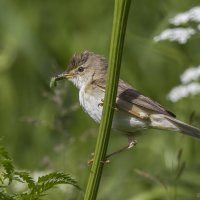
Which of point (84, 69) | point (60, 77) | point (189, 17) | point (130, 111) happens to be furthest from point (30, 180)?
point (189, 17)

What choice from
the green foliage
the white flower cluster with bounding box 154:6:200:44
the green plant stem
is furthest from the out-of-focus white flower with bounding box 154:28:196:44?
the green foliage

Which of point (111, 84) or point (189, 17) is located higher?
point (189, 17)

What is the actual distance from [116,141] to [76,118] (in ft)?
2.19

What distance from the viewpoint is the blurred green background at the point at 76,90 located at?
618cm

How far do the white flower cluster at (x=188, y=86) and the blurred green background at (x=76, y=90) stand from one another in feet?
0.60

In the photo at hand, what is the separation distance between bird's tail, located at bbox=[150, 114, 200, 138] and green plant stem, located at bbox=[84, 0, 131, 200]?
1.39 m

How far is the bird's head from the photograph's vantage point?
198 inches

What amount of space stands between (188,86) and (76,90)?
5.84 feet

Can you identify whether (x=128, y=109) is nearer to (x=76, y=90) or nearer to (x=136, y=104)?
(x=136, y=104)

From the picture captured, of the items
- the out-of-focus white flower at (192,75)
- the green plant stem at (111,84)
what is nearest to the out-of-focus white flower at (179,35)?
the out-of-focus white flower at (192,75)

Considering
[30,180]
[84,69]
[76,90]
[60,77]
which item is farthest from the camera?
[76,90]

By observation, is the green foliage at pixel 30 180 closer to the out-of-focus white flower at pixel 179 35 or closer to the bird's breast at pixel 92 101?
the bird's breast at pixel 92 101

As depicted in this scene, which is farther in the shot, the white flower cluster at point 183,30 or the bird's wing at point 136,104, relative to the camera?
the white flower cluster at point 183,30

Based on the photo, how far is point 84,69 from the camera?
508cm
